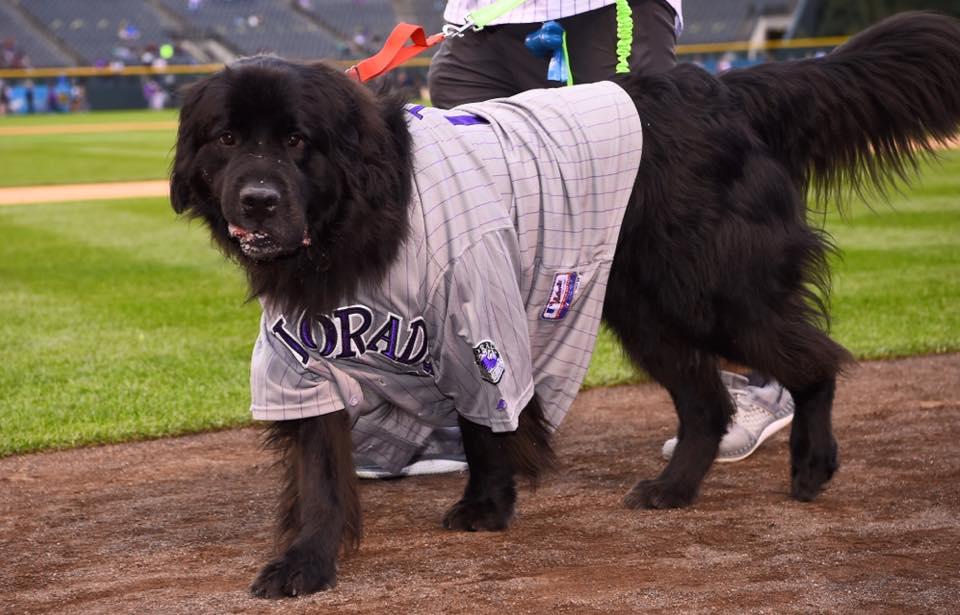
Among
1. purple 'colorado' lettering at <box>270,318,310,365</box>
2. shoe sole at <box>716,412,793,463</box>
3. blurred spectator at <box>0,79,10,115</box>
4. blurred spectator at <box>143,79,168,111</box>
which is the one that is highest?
purple 'colorado' lettering at <box>270,318,310,365</box>

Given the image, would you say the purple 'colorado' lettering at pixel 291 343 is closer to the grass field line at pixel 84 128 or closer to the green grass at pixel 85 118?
the grass field line at pixel 84 128

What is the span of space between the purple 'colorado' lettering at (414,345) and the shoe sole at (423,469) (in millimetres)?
1049

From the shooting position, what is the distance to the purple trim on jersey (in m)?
3.69

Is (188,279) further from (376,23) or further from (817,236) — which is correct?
(376,23)

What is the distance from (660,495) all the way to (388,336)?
3.93 ft

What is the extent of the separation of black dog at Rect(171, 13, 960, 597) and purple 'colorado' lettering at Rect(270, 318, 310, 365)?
0.38 ft

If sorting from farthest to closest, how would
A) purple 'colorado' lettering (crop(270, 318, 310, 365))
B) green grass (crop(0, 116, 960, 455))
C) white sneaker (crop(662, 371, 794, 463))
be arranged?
green grass (crop(0, 116, 960, 455)), white sneaker (crop(662, 371, 794, 463)), purple 'colorado' lettering (crop(270, 318, 310, 365))

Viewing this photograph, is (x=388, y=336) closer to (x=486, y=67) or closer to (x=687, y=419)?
(x=687, y=419)

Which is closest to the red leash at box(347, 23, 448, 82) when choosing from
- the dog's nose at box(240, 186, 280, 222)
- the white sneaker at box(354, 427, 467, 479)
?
the dog's nose at box(240, 186, 280, 222)

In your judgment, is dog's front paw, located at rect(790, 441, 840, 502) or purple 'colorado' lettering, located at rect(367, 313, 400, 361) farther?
dog's front paw, located at rect(790, 441, 840, 502)

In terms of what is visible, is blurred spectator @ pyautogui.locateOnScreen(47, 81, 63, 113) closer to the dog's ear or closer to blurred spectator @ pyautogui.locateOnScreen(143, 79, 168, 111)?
blurred spectator @ pyautogui.locateOnScreen(143, 79, 168, 111)

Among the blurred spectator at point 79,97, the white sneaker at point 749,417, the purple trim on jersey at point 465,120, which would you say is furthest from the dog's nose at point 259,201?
the blurred spectator at point 79,97

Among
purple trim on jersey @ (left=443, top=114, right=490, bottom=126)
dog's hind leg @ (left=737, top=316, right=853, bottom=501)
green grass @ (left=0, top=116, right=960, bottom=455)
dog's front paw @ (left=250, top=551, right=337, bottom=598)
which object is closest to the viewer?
dog's front paw @ (left=250, top=551, right=337, bottom=598)

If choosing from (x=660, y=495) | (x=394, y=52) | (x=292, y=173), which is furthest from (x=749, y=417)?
(x=292, y=173)
